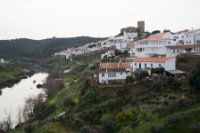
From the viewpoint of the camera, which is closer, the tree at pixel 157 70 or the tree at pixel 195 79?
the tree at pixel 195 79

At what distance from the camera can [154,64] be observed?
43750mm

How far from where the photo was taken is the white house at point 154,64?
141 ft

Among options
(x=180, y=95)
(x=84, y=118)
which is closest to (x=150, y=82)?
(x=180, y=95)

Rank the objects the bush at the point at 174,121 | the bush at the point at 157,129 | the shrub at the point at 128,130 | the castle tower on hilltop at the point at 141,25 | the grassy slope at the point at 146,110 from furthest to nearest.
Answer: the castle tower on hilltop at the point at 141,25, the grassy slope at the point at 146,110, the shrub at the point at 128,130, the bush at the point at 174,121, the bush at the point at 157,129

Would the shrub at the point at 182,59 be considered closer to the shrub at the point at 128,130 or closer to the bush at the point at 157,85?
the bush at the point at 157,85

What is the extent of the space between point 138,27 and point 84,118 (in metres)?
73.5

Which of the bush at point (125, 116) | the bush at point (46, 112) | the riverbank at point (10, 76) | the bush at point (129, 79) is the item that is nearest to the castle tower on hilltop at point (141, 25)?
the riverbank at point (10, 76)

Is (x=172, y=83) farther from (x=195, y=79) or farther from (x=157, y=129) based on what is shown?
(x=157, y=129)

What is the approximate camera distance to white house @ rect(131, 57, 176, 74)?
141ft

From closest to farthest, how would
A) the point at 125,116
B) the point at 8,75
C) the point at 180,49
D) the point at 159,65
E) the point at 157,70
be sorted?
1. the point at 125,116
2. the point at 157,70
3. the point at 159,65
4. the point at 180,49
5. the point at 8,75

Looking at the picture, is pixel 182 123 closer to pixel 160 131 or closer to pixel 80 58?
pixel 160 131

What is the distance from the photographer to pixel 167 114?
1353 inches

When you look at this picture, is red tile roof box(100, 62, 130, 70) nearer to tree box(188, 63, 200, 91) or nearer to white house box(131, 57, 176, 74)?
white house box(131, 57, 176, 74)

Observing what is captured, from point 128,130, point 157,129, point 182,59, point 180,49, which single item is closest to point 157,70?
point 182,59
